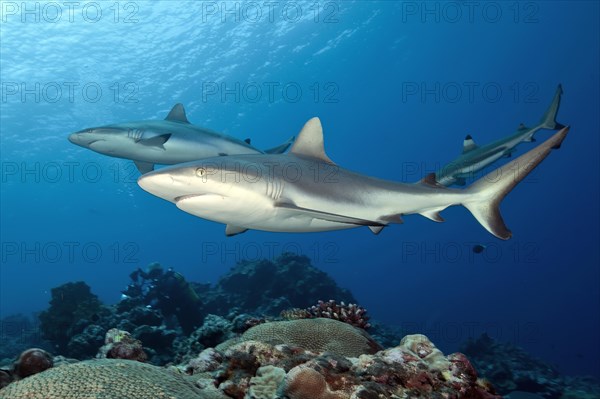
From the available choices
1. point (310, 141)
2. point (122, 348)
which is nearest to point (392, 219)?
point (310, 141)

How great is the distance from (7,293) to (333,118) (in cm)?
11679

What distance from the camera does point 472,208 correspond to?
5977mm

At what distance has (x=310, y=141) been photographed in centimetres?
597

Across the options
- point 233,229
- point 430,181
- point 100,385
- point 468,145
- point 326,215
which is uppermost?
point 468,145

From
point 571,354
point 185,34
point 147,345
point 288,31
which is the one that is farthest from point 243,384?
point 571,354

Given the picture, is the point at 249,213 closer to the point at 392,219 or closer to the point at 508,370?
the point at 392,219

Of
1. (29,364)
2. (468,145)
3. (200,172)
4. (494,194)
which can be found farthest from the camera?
(468,145)

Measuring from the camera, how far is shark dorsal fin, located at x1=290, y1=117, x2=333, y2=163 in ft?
19.5

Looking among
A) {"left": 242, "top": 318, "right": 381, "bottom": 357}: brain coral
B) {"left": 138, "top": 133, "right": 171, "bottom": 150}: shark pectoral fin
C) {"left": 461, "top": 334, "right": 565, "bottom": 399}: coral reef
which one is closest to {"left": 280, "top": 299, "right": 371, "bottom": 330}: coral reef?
{"left": 242, "top": 318, "right": 381, "bottom": 357}: brain coral

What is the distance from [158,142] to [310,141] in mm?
4342

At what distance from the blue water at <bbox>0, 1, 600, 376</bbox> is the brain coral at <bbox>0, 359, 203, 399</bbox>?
53.1ft

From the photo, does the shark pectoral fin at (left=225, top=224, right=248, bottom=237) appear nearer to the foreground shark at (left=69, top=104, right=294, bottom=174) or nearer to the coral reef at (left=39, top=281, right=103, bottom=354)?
the foreground shark at (left=69, top=104, right=294, bottom=174)

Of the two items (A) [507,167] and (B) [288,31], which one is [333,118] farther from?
(A) [507,167]

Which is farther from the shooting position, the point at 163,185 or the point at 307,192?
the point at 307,192
